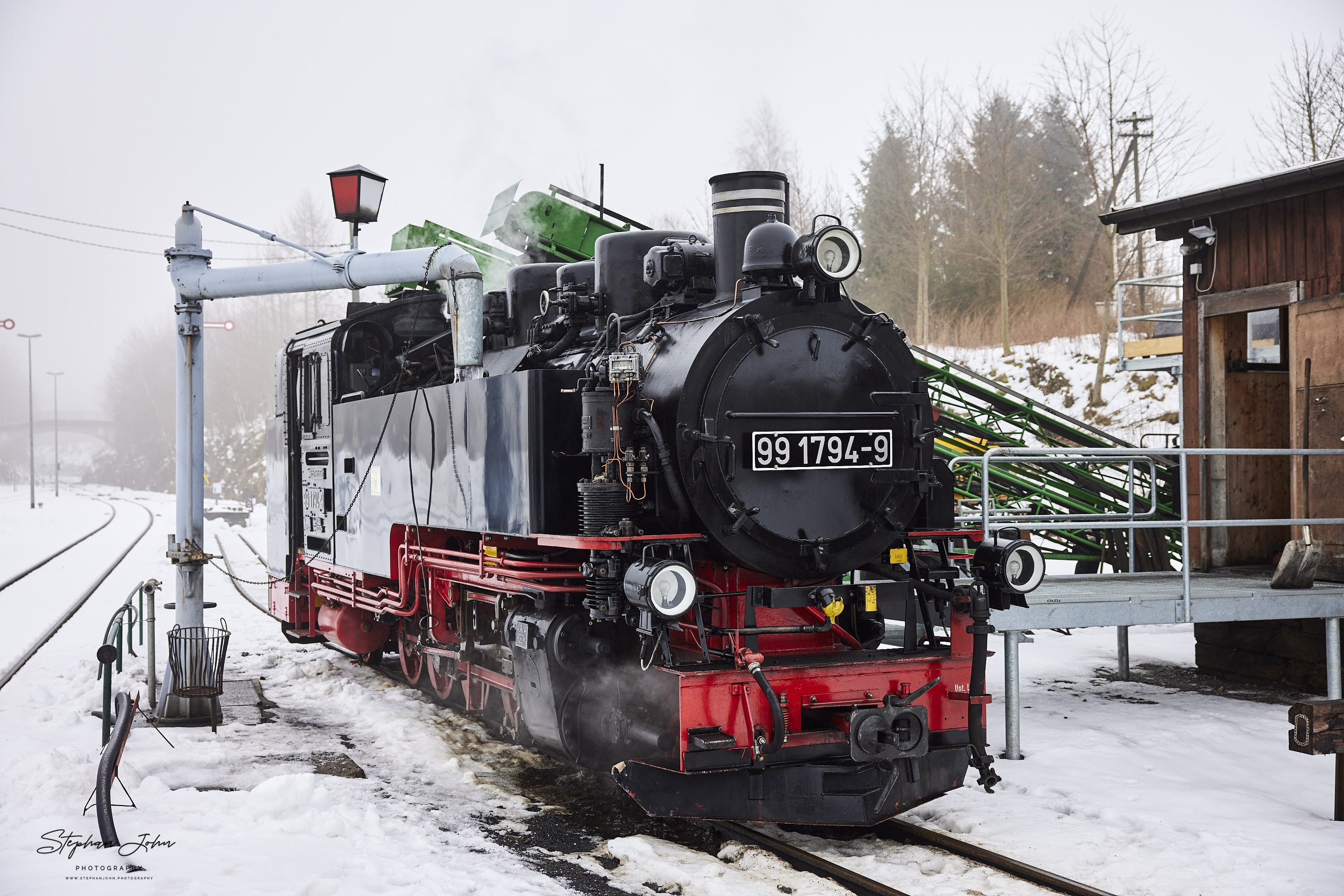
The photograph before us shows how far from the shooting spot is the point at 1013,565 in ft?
18.7

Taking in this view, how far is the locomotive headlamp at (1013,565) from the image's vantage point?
5660mm

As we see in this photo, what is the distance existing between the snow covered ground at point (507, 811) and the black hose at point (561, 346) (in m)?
2.47

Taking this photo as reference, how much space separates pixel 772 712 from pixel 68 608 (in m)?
12.6

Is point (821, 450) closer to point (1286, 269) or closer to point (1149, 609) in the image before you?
point (1149, 609)

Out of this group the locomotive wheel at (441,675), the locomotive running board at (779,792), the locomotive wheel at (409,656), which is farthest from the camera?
the locomotive wheel at (409,656)

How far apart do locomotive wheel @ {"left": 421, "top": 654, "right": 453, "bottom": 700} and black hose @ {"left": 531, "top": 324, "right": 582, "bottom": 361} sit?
219 centimetres

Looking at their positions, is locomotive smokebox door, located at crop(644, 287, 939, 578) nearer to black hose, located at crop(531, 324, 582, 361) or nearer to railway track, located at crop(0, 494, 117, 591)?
black hose, located at crop(531, 324, 582, 361)

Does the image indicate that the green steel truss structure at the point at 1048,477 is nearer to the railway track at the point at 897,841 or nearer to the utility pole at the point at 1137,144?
the railway track at the point at 897,841

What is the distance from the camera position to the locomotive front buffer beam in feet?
26.5

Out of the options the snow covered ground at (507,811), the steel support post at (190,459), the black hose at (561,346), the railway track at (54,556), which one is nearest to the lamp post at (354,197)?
the steel support post at (190,459)

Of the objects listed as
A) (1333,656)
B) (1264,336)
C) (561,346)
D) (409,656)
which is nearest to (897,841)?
(561,346)

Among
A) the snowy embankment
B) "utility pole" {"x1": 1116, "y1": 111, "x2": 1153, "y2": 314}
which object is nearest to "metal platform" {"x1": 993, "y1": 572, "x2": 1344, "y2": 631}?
the snowy embankment

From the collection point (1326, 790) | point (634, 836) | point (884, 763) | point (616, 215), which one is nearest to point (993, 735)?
point (1326, 790)

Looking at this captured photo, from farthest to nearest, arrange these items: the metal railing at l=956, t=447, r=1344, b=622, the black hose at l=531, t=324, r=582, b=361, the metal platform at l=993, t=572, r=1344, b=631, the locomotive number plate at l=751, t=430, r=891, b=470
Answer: the metal platform at l=993, t=572, r=1344, b=631 → the metal railing at l=956, t=447, r=1344, b=622 → the black hose at l=531, t=324, r=582, b=361 → the locomotive number plate at l=751, t=430, r=891, b=470
